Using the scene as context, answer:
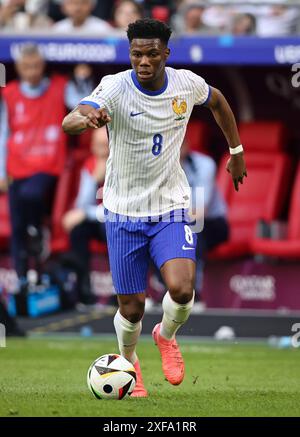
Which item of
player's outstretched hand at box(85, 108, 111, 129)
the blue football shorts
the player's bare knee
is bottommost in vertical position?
the player's bare knee

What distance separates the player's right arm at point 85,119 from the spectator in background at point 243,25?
6873 mm

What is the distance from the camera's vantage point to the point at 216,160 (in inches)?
674

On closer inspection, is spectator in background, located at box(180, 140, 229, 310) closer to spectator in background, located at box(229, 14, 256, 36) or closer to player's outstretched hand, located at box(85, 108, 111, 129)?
spectator in background, located at box(229, 14, 256, 36)

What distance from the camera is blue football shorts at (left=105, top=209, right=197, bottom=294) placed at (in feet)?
27.7

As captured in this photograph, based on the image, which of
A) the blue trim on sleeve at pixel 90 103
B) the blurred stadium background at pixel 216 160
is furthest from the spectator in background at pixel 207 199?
the blue trim on sleeve at pixel 90 103

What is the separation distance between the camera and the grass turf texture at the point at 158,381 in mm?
7793

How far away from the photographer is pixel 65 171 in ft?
55.0

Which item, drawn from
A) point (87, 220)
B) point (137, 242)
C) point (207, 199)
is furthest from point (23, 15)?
point (137, 242)

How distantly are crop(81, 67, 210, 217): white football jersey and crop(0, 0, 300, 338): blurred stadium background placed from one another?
4727mm

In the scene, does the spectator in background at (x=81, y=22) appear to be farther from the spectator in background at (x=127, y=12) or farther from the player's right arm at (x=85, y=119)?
the player's right arm at (x=85, y=119)

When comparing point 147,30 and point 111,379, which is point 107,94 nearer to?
point 147,30

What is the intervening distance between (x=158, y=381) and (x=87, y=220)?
5276 mm

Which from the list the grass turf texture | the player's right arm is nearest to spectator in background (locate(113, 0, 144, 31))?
the grass turf texture
